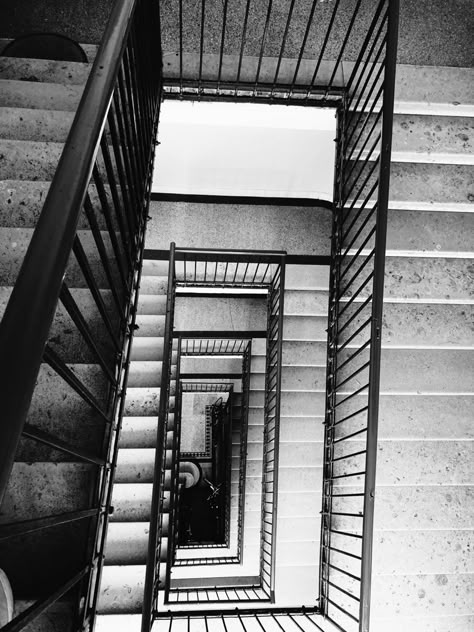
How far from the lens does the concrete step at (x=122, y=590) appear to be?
134 inches

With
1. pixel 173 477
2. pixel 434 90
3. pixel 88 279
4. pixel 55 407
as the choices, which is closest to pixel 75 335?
pixel 55 407

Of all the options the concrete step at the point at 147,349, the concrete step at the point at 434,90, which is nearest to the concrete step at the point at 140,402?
the concrete step at the point at 147,349

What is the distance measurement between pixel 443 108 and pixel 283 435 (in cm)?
383

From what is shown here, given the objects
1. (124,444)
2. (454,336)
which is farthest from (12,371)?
(124,444)

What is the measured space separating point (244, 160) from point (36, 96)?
9.44 ft

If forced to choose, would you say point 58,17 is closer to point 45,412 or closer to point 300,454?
point 45,412

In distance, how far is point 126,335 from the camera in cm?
238

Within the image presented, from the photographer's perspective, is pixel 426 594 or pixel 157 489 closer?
pixel 157 489

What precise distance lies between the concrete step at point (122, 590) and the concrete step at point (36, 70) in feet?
10.3

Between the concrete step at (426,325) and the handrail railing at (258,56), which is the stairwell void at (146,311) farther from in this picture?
the concrete step at (426,325)

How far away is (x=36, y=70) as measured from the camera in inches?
138

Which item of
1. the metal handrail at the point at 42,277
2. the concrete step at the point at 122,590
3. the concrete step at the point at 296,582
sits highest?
the metal handrail at the point at 42,277

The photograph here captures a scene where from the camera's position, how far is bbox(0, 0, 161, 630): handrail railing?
3.06ft

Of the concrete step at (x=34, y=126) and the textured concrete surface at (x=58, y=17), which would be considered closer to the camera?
the concrete step at (x=34, y=126)
